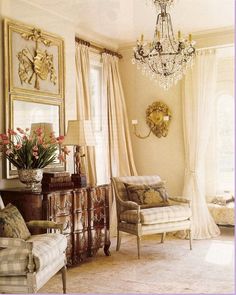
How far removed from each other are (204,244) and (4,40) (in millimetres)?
3142

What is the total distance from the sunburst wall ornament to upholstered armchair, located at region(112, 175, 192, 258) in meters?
1.39

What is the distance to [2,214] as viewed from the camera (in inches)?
127

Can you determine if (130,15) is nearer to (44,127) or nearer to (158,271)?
(44,127)

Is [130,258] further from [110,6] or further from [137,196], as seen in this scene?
[110,6]

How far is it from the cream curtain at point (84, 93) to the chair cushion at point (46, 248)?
1855 millimetres

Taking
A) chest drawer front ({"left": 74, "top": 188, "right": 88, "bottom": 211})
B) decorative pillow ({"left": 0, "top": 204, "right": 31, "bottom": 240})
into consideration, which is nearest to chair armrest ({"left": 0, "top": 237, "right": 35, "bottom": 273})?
decorative pillow ({"left": 0, "top": 204, "right": 31, "bottom": 240})

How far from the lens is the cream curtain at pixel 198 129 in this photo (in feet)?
18.1

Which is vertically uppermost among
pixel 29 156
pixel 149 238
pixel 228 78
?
pixel 228 78

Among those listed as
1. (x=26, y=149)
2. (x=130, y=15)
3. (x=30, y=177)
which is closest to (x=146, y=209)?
(x=30, y=177)

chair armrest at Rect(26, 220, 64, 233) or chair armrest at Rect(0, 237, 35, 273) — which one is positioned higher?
chair armrest at Rect(26, 220, 64, 233)

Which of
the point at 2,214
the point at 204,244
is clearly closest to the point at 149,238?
the point at 204,244

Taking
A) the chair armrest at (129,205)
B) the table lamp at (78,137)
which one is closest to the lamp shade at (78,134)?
the table lamp at (78,137)

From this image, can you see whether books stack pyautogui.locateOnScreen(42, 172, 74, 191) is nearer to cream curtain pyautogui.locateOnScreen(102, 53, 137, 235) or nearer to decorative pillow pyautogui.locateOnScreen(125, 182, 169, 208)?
decorative pillow pyautogui.locateOnScreen(125, 182, 169, 208)

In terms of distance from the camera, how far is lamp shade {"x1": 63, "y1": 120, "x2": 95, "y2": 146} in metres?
4.28
